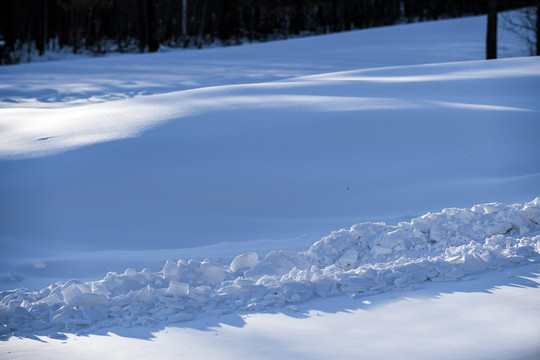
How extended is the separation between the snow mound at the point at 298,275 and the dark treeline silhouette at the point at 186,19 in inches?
811

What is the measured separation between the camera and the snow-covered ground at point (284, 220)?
2492 millimetres

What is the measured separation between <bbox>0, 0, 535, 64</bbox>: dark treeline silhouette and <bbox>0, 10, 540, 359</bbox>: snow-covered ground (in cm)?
1789

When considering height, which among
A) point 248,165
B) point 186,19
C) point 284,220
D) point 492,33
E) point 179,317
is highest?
point 186,19

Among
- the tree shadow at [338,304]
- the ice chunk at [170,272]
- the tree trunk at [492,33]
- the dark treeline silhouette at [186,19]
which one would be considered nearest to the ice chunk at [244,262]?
the ice chunk at [170,272]

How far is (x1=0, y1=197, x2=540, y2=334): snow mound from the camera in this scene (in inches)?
109

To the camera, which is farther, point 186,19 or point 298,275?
point 186,19

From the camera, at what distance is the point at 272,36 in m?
30.0

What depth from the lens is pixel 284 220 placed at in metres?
4.32

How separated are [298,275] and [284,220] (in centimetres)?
131

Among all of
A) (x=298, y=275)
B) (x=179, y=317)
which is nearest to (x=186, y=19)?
(x=298, y=275)

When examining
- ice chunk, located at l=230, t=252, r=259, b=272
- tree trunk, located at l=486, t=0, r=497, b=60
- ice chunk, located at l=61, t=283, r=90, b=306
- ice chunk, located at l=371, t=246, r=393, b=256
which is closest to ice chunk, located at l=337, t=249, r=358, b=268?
ice chunk, located at l=371, t=246, r=393, b=256

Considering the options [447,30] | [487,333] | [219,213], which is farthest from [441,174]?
[447,30]

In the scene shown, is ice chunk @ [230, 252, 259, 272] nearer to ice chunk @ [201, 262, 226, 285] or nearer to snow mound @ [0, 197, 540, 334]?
snow mound @ [0, 197, 540, 334]

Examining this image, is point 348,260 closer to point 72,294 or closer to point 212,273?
point 212,273
